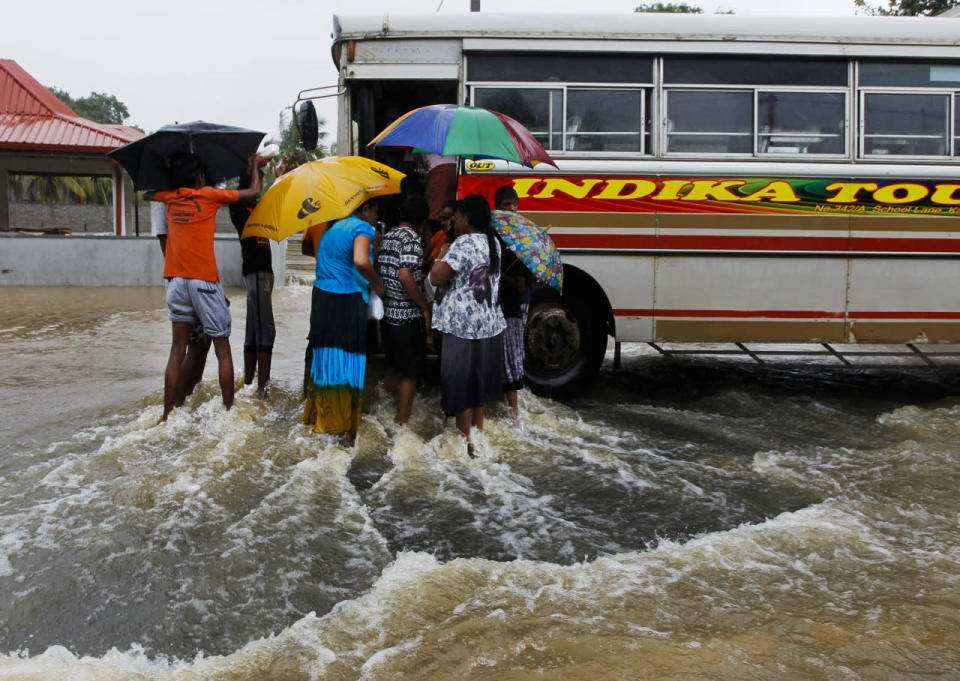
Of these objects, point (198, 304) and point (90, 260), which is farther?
point (90, 260)

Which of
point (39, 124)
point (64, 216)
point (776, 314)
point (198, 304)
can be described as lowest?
point (776, 314)

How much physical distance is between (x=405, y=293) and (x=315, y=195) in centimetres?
83

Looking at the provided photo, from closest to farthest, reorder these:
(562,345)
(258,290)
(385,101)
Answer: (258,290) → (562,345) → (385,101)

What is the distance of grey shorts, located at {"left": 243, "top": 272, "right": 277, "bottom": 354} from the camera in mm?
6359

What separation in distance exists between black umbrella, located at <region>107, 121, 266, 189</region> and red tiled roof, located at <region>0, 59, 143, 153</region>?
1502 cm

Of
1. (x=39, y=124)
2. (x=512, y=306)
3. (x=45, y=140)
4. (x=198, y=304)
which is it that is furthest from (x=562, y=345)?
(x=39, y=124)

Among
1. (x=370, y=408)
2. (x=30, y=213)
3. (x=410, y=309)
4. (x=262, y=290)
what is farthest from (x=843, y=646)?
(x=30, y=213)

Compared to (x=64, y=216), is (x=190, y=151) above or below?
below

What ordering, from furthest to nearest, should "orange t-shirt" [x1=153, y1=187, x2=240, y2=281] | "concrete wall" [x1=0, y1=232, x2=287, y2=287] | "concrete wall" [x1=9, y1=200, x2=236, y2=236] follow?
1. "concrete wall" [x1=9, y1=200, x2=236, y2=236]
2. "concrete wall" [x1=0, y1=232, x2=287, y2=287]
3. "orange t-shirt" [x1=153, y1=187, x2=240, y2=281]

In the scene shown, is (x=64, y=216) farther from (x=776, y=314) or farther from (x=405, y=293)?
(x=776, y=314)

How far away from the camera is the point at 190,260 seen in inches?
218

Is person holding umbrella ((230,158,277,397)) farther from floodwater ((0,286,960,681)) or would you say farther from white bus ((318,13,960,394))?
white bus ((318,13,960,394))

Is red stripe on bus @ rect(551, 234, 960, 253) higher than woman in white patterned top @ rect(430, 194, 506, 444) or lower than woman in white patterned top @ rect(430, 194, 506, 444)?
higher

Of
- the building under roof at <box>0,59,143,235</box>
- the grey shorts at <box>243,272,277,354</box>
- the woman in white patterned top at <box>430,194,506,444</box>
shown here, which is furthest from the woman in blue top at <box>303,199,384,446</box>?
the building under roof at <box>0,59,143,235</box>
